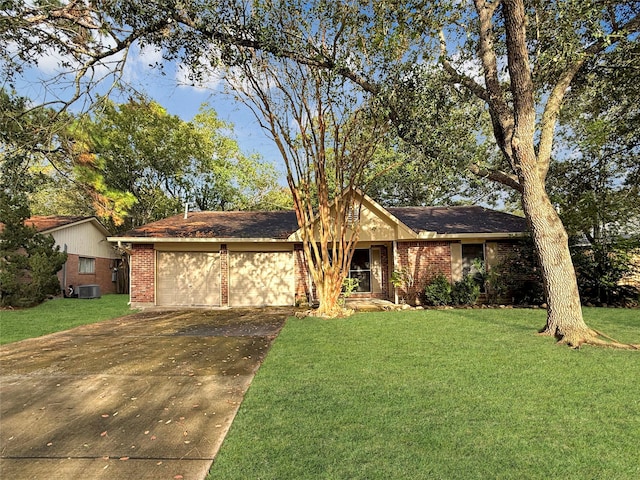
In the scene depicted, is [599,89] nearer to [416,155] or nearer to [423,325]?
[416,155]

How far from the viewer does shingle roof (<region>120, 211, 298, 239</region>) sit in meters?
13.3

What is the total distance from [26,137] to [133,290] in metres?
7.28

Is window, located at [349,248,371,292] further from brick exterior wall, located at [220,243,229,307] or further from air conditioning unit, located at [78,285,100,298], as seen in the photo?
air conditioning unit, located at [78,285,100,298]

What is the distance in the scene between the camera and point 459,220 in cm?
1465

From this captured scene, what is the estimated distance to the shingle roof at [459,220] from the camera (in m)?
13.3

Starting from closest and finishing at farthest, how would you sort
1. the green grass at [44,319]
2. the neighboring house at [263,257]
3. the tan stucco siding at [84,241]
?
the green grass at [44,319] < the neighboring house at [263,257] < the tan stucco siding at [84,241]

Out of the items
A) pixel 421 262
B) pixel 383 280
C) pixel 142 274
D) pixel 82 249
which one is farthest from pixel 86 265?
pixel 421 262

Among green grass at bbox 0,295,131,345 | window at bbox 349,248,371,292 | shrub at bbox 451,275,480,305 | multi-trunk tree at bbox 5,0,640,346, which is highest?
multi-trunk tree at bbox 5,0,640,346

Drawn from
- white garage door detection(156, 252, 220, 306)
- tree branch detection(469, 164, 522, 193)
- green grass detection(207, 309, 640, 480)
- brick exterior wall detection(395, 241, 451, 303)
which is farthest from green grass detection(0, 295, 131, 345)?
tree branch detection(469, 164, 522, 193)

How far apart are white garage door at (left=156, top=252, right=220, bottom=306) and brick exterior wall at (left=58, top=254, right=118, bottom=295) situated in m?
8.49

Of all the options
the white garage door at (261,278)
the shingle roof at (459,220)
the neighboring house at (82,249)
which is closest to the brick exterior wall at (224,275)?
the white garage door at (261,278)

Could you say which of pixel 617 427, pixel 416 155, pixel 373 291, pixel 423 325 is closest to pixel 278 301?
pixel 373 291

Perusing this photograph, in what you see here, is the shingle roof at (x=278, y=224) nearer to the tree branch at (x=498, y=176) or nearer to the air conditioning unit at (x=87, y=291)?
the tree branch at (x=498, y=176)

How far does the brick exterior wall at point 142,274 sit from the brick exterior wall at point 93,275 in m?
7.92
